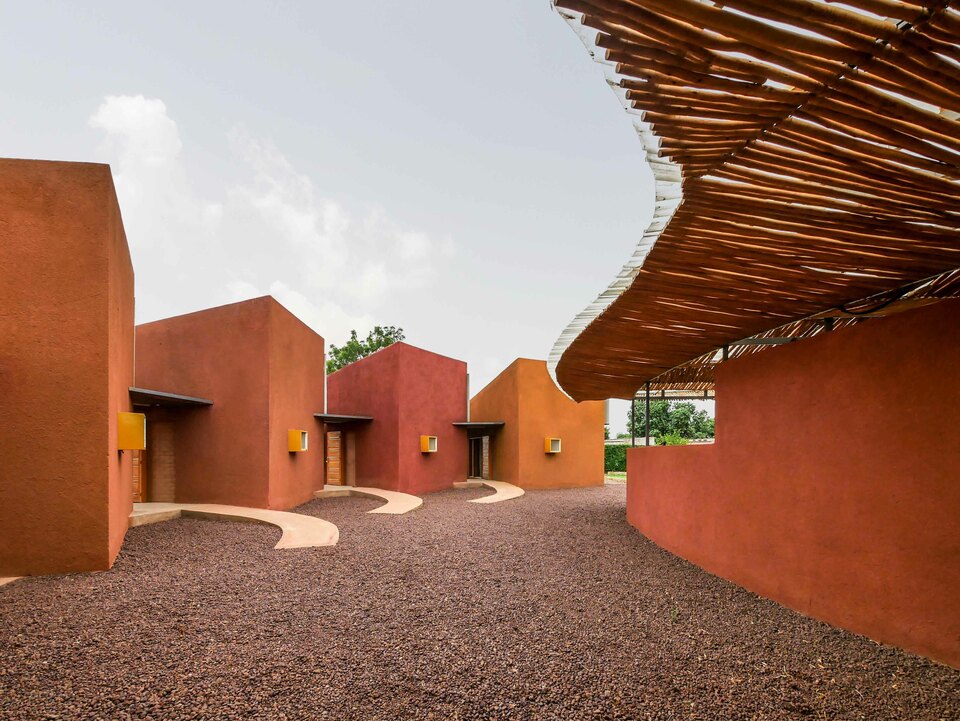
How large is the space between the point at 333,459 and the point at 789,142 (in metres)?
13.5

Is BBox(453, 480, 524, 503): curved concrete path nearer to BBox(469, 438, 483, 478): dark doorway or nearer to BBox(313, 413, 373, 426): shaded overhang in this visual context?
BBox(469, 438, 483, 478): dark doorway

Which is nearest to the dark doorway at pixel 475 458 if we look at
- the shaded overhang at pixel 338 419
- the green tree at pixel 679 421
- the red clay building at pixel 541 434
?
the red clay building at pixel 541 434

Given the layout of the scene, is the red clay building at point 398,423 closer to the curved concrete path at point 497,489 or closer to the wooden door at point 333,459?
the wooden door at point 333,459

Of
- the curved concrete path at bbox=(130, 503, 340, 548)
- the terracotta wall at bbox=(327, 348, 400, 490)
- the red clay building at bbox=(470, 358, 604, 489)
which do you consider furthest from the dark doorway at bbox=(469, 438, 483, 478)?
the curved concrete path at bbox=(130, 503, 340, 548)

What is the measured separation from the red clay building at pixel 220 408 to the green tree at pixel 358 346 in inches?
806

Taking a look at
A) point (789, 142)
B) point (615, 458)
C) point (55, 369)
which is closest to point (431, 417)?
point (55, 369)

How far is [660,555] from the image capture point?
6.04 metres

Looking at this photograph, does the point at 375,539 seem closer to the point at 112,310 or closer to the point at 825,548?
the point at 112,310

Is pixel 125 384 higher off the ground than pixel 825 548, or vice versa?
pixel 125 384

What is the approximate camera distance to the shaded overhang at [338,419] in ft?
39.2

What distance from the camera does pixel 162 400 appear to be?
7.88 metres

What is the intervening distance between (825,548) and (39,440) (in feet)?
21.3

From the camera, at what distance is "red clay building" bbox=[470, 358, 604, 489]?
1427 cm

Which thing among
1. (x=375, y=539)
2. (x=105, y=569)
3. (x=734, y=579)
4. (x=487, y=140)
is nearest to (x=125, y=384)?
(x=105, y=569)
